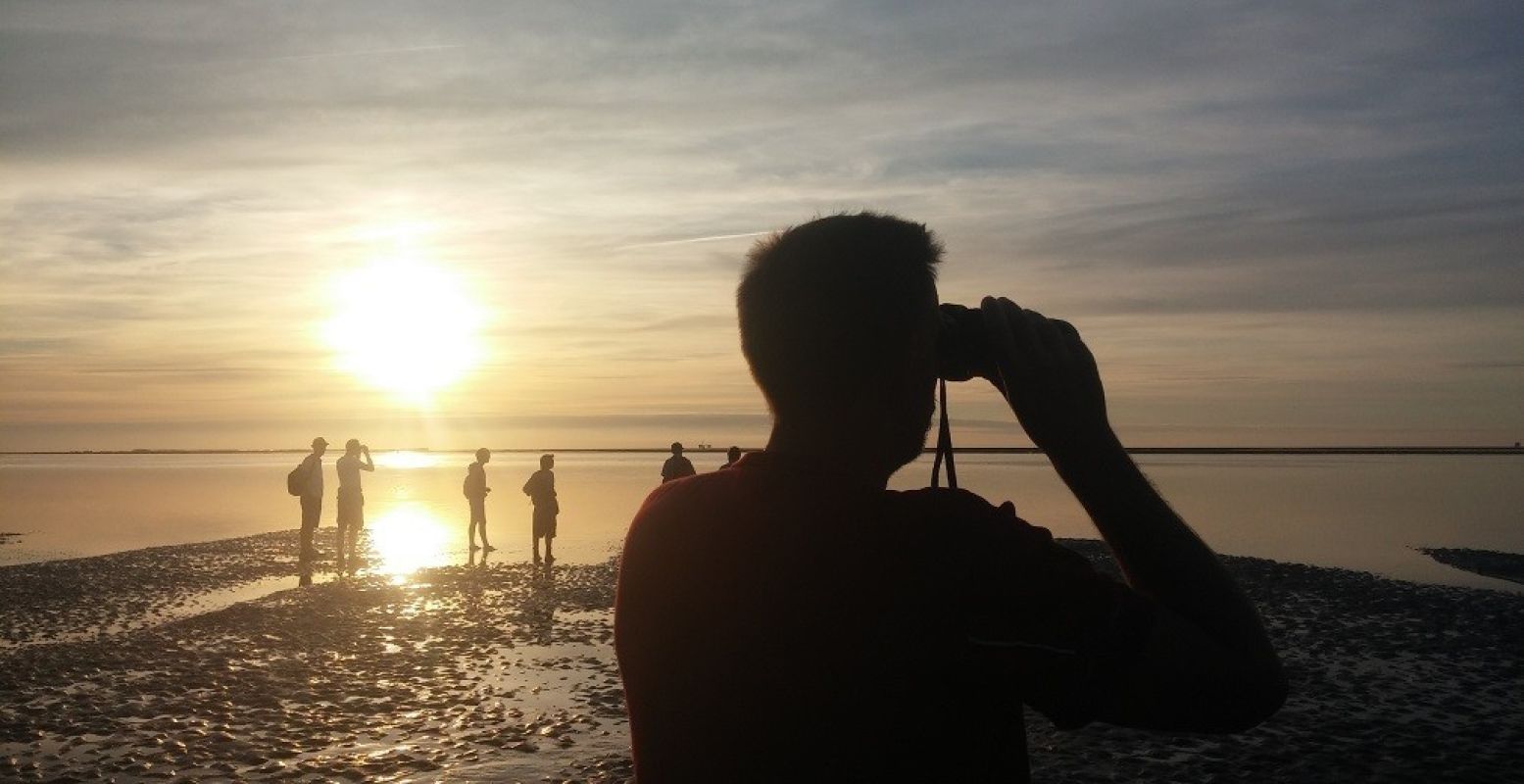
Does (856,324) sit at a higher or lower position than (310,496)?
higher

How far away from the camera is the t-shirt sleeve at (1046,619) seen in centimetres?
156

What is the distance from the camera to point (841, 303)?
1816mm

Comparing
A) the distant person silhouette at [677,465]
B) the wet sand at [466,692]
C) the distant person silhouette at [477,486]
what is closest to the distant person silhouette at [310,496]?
the wet sand at [466,692]

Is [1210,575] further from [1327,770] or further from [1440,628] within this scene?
[1440,628]

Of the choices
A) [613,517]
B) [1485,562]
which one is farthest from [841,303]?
[613,517]

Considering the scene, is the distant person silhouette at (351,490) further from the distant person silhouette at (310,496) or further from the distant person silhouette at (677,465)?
the distant person silhouette at (677,465)

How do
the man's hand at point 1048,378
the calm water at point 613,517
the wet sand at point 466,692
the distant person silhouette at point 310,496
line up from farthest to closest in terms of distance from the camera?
the calm water at point 613,517, the distant person silhouette at point 310,496, the wet sand at point 466,692, the man's hand at point 1048,378

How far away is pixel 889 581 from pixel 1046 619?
9.6 inches

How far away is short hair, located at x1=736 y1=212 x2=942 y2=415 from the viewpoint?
1.82 metres

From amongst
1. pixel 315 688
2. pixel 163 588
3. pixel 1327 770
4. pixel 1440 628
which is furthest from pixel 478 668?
pixel 1440 628

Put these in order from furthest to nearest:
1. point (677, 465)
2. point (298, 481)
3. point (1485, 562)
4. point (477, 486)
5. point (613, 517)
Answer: point (613, 517) < point (1485, 562) < point (477, 486) < point (298, 481) < point (677, 465)

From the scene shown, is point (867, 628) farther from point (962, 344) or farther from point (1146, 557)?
point (962, 344)

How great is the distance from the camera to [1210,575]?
1680 mm

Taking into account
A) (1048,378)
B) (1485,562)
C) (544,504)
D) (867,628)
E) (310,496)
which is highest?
(1048,378)
